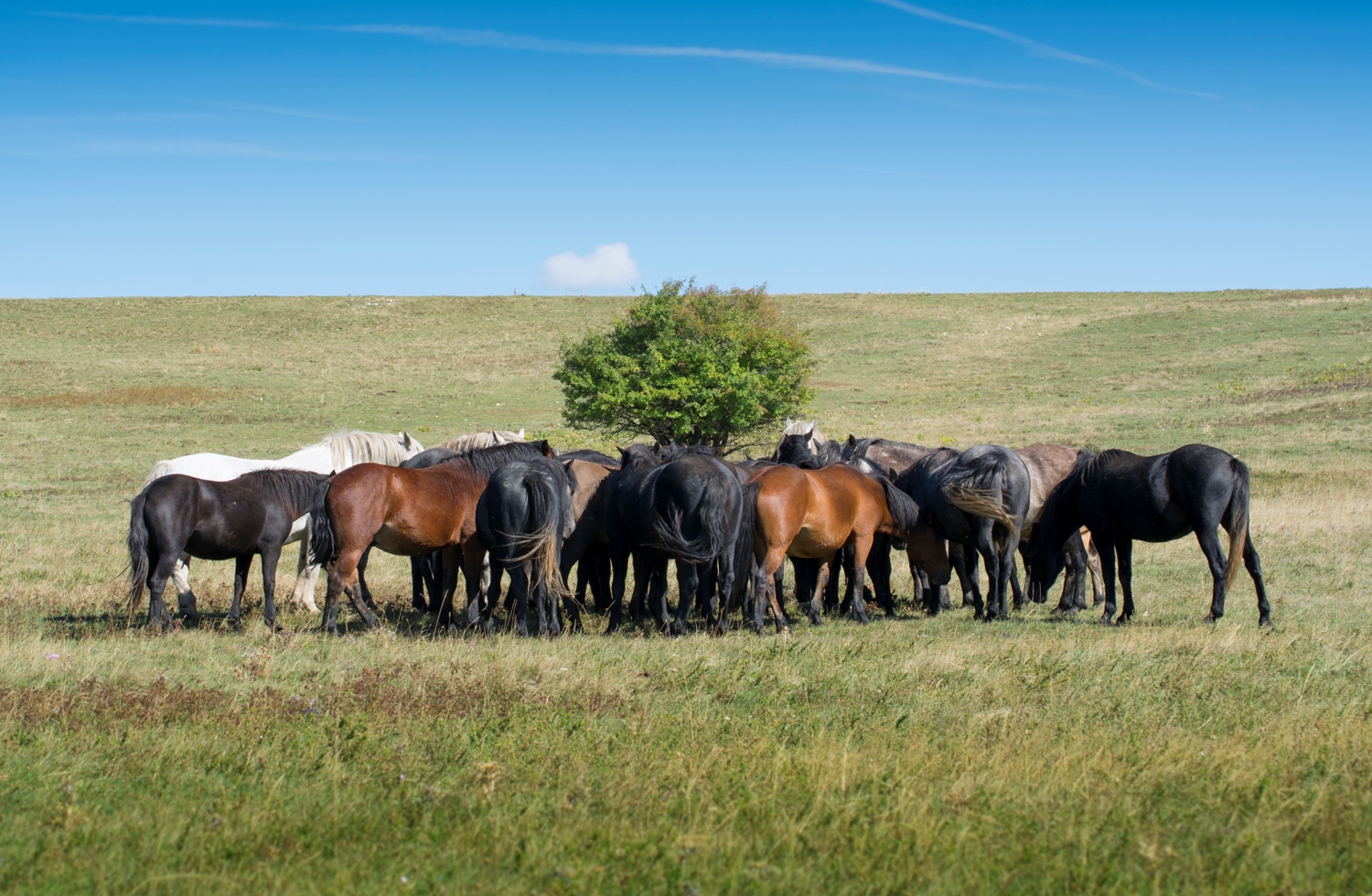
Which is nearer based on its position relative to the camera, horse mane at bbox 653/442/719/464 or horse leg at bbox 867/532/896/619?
horse leg at bbox 867/532/896/619

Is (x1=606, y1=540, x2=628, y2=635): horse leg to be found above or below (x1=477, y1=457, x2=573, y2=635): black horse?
below

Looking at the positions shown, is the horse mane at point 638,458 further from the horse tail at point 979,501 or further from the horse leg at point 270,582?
the horse leg at point 270,582

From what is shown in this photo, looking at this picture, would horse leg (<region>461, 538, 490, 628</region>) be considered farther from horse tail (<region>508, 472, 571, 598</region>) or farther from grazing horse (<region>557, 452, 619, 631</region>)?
grazing horse (<region>557, 452, 619, 631</region>)

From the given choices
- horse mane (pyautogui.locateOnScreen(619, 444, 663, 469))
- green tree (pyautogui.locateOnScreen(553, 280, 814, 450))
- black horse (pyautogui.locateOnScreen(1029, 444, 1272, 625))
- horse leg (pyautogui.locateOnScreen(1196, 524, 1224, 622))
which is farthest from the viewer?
green tree (pyautogui.locateOnScreen(553, 280, 814, 450))

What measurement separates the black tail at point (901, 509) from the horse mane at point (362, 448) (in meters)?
6.21

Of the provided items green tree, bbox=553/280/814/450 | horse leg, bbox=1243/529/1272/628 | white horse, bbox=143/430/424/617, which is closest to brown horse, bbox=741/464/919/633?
horse leg, bbox=1243/529/1272/628

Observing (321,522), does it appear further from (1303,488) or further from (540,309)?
(540,309)

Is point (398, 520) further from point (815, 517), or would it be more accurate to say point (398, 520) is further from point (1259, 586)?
point (1259, 586)

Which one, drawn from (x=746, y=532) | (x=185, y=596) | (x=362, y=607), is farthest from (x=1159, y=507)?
(x=185, y=596)

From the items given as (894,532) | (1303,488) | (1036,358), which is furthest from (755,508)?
(1036,358)

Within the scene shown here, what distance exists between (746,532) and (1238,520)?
4751 millimetres

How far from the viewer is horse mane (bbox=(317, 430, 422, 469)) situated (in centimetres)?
1351

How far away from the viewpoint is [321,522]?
403 inches

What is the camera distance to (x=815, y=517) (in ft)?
34.7
